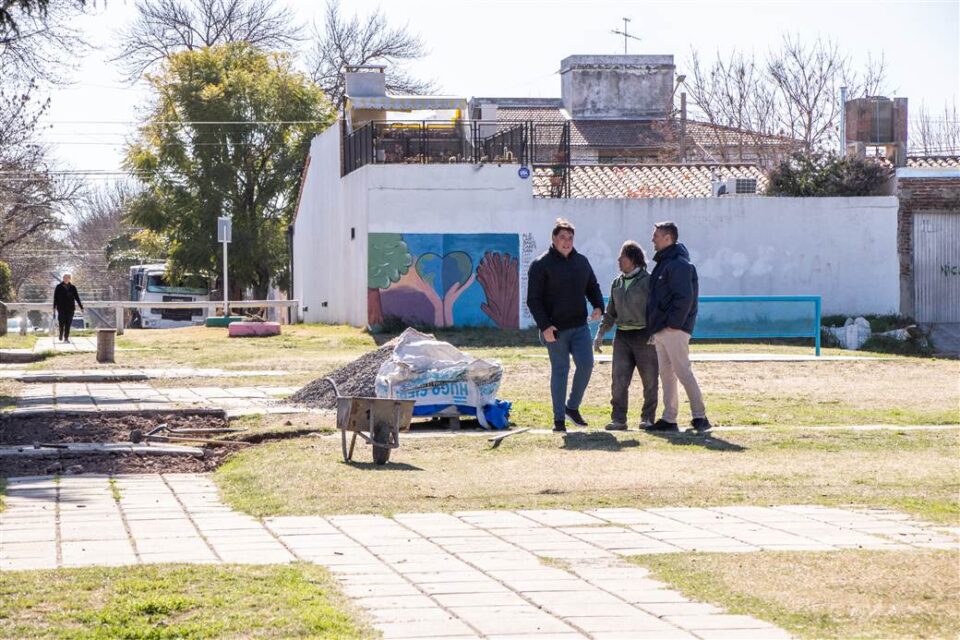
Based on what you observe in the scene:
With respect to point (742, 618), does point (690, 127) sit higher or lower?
higher

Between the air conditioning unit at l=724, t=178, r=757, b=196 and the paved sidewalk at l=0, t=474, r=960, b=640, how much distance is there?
1073 inches

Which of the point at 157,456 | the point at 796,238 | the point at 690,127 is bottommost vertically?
the point at 157,456

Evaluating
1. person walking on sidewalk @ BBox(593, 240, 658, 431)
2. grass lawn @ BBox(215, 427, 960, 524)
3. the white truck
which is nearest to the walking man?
the white truck

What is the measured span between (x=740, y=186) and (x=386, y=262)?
908 cm

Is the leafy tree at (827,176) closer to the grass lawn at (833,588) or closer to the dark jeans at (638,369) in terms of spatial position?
the dark jeans at (638,369)

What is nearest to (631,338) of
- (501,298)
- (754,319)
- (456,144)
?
(754,319)

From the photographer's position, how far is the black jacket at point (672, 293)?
12000 millimetres

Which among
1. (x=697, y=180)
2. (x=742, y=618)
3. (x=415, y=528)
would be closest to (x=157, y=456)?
(x=415, y=528)

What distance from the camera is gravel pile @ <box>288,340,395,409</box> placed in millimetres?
13750

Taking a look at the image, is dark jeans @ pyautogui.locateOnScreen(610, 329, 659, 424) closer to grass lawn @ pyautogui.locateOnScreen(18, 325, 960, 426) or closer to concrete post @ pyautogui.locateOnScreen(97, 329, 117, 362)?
grass lawn @ pyautogui.locateOnScreen(18, 325, 960, 426)

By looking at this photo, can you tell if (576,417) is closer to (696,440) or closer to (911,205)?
(696,440)

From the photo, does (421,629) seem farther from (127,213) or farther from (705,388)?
(127,213)

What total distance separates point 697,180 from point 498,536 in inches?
1257

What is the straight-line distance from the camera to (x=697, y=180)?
125 ft
